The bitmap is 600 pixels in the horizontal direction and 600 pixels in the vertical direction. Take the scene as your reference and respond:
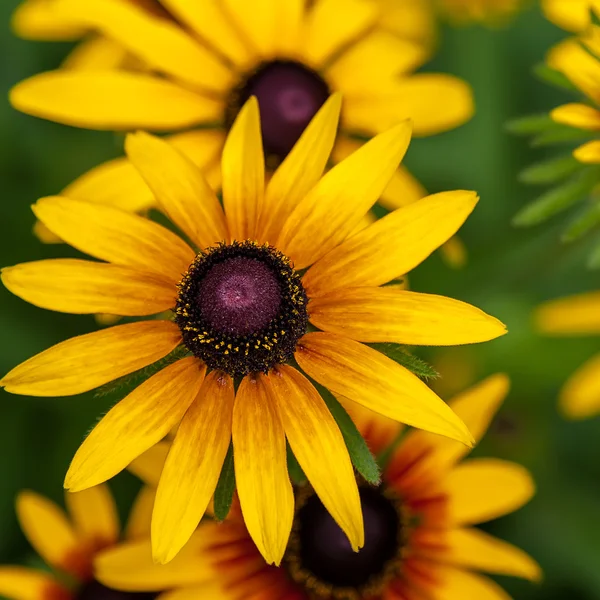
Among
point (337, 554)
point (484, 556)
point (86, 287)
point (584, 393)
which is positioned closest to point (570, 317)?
point (584, 393)

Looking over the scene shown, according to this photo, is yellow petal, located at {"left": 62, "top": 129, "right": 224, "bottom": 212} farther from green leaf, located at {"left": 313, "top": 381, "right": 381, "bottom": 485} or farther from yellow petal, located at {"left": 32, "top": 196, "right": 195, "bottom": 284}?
green leaf, located at {"left": 313, "top": 381, "right": 381, "bottom": 485}

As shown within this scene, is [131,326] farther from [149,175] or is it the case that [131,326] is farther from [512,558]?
[512,558]

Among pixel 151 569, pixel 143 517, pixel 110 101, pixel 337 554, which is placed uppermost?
pixel 110 101

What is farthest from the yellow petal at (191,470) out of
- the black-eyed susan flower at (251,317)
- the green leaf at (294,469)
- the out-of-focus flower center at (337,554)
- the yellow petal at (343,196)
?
the out-of-focus flower center at (337,554)

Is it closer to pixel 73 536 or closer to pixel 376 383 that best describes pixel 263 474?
pixel 376 383

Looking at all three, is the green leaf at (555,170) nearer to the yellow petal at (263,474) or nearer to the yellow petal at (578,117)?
the yellow petal at (578,117)

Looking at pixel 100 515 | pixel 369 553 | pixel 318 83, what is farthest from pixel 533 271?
pixel 100 515

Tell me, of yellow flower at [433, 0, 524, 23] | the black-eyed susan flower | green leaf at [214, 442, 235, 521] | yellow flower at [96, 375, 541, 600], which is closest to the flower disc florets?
the black-eyed susan flower
